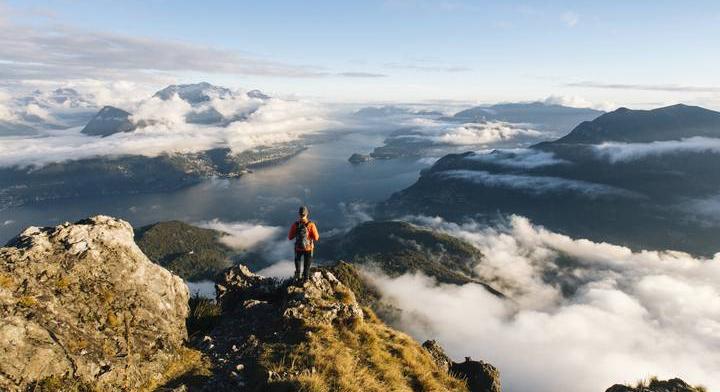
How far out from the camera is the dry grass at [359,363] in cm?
1609

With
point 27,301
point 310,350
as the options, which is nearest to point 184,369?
point 310,350

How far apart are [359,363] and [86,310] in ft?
36.8

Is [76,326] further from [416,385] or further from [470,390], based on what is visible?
[470,390]

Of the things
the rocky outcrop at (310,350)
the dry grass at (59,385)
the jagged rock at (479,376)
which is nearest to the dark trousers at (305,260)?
the rocky outcrop at (310,350)

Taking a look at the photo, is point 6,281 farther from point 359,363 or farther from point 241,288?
point 241,288

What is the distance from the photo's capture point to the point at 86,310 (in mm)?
16438

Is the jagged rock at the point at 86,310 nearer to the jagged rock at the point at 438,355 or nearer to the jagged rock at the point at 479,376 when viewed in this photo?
the jagged rock at the point at 438,355

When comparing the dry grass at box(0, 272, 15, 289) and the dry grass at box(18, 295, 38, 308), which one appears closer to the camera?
the dry grass at box(18, 295, 38, 308)

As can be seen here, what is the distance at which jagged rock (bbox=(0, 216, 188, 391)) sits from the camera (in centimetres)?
1339

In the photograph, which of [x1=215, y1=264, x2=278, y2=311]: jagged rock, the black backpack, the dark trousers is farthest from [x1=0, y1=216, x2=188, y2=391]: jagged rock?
the black backpack

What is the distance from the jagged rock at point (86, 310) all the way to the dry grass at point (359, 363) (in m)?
4.97

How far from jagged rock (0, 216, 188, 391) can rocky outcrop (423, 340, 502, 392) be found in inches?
591

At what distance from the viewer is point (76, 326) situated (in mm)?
15531

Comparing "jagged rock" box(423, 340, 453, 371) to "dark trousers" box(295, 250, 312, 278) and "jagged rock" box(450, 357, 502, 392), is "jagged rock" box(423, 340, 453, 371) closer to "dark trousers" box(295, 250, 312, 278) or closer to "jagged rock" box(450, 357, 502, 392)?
"jagged rock" box(450, 357, 502, 392)
